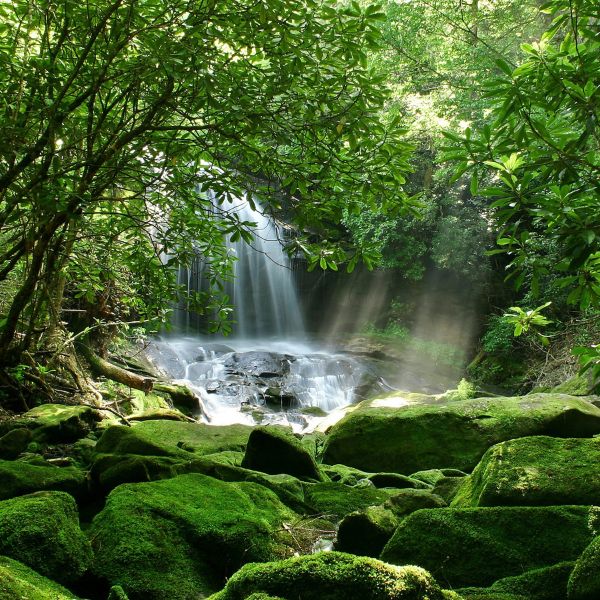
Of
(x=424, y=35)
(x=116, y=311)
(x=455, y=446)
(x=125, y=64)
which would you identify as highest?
(x=424, y=35)

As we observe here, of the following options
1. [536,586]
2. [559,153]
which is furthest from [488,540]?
[559,153]

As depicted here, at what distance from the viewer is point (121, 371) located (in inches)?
387

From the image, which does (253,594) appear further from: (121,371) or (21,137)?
(121,371)

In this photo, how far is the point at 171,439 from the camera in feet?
21.9

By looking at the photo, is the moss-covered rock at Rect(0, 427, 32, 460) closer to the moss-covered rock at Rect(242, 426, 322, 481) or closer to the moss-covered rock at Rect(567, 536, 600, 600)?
the moss-covered rock at Rect(242, 426, 322, 481)

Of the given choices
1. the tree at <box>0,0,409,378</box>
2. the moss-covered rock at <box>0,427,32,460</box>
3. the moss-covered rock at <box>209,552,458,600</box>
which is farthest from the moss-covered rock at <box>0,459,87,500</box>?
the moss-covered rock at <box>209,552,458,600</box>

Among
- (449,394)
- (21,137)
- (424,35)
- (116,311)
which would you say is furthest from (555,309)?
(21,137)

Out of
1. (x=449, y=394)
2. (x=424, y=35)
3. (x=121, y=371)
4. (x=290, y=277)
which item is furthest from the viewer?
(x=290, y=277)

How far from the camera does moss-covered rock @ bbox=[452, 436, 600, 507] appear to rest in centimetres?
337

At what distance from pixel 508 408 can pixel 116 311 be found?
7.57 m

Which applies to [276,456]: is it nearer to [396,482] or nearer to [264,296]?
[396,482]

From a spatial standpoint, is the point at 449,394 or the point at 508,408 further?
the point at 449,394

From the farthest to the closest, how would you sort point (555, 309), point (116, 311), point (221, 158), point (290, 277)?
point (290, 277) → point (555, 309) → point (116, 311) → point (221, 158)

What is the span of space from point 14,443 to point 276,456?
273cm
